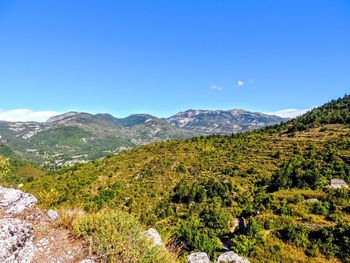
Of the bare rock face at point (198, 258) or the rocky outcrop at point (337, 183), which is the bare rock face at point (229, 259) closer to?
the bare rock face at point (198, 258)

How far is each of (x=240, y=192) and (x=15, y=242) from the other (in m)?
50.7

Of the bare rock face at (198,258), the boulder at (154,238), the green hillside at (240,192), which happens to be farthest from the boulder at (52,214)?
the bare rock face at (198,258)

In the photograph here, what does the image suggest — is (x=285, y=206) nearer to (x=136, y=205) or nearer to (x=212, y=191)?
(x=212, y=191)

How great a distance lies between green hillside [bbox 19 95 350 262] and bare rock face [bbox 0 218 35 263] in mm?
1698

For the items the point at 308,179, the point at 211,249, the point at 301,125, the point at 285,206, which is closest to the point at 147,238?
the point at 211,249

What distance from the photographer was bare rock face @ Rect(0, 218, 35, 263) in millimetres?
6648

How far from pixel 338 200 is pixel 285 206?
691 centimetres

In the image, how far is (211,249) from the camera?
28891mm

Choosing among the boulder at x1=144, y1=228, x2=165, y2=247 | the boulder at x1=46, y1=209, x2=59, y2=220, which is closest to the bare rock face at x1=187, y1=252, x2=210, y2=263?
the boulder at x1=144, y1=228, x2=165, y2=247

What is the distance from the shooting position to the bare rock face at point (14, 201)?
838cm

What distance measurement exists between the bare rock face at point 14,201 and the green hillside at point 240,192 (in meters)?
0.46

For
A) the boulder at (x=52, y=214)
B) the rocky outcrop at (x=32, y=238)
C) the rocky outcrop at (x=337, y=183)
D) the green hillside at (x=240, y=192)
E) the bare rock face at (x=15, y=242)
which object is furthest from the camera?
the rocky outcrop at (x=337, y=183)

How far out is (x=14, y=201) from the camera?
28.5 ft

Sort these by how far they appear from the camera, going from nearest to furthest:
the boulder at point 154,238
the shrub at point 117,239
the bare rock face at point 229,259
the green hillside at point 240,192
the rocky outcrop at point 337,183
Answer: the shrub at point 117,239, the boulder at point 154,238, the bare rock face at point 229,259, the green hillside at point 240,192, the rocky outcrop at point 337,183
